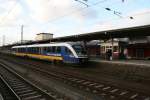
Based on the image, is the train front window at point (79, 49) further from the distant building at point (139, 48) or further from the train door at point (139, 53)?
the train door at point (139, 53)

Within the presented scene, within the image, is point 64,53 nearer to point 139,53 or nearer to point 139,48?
point 139,48

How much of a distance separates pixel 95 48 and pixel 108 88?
45762 mm

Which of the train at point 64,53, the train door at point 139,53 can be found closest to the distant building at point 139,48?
the train door at point 139,53

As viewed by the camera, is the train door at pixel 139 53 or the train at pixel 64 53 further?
the train door at pixel 139 53

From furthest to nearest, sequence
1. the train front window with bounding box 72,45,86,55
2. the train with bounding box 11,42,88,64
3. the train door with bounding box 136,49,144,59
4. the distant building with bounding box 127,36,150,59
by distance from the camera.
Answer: the train door with bounding box 136,49,144,59 → the distant building with bounding box 127,36,150,59 → the train front window with bounding box 72,45,86,55 → the train with bounding box 11,42,88,64

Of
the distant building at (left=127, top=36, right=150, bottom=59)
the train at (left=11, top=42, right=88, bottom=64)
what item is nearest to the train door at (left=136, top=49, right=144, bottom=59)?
the distant building at (left=127, top=36, right=150, bottom=59)

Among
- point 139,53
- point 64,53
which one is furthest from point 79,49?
point 139,53

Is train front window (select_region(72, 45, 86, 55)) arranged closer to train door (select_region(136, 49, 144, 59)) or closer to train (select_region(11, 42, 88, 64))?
train (select_region(11, 42, 88, 64))

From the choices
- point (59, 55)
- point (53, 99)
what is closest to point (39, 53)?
point (59, 55)

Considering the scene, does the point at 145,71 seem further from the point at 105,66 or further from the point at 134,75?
the point at 105,66

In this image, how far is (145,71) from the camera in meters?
20.6

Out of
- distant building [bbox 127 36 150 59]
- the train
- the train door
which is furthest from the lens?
the train door

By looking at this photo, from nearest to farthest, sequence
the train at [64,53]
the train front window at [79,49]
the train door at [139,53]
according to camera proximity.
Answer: the train at [64,53] → the train front window at [79,49] → the train door at [139,53]

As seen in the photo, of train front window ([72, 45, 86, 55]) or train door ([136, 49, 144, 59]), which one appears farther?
train door ([136, 49, 144, 59])
